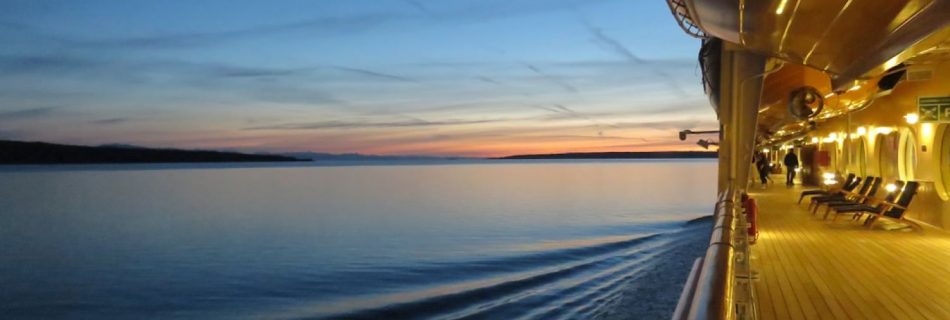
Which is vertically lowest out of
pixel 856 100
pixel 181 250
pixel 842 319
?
pixel 181 250

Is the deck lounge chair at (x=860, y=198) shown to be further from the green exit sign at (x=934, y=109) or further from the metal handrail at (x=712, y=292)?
the metal handrail at (x=712, y=292)

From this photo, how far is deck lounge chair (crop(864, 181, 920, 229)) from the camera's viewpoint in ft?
30.4

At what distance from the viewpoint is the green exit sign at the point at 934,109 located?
28.1 feet

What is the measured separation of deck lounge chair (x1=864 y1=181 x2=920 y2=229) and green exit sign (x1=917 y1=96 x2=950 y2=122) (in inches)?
43.9

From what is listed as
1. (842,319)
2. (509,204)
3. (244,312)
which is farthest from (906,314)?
(509,204)

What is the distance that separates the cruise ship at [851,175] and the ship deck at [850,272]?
0.6 inches

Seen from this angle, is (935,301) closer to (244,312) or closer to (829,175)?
(244,312)

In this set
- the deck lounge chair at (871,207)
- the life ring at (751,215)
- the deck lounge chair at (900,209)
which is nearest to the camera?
the life ring at (751,215)

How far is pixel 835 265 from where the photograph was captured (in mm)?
6402

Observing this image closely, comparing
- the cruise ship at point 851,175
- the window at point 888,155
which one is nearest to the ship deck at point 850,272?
the cruise ship at point 851,175

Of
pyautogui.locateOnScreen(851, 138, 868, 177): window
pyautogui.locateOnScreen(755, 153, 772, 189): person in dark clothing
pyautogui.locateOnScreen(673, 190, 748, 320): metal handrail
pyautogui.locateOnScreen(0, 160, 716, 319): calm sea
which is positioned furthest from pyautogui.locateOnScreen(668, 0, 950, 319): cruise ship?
pyautogui.locateOnScreen(755, 153, 772, 189): person in dark clothing

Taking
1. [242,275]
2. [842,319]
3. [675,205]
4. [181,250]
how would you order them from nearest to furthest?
[842,319] → [242,275] → [181,250] → [675,205]

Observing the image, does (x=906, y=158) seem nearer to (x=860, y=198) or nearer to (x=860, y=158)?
(x=860, y=198)

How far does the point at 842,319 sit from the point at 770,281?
1185mm
